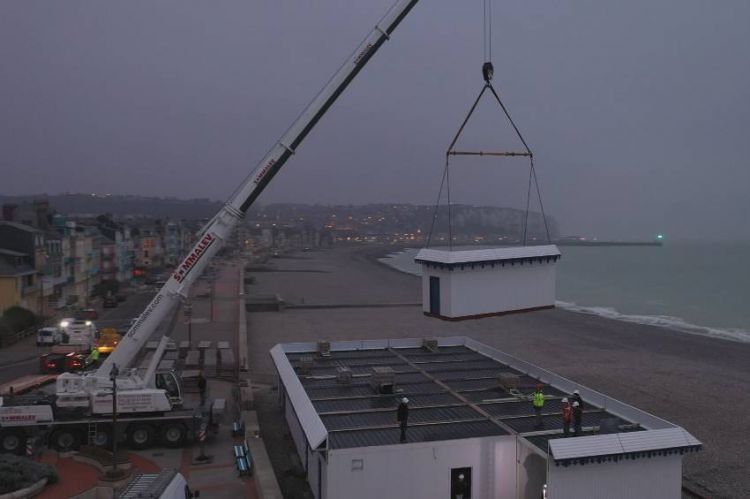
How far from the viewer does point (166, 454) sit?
58.6ft

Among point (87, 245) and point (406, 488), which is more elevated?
point (87, 245)

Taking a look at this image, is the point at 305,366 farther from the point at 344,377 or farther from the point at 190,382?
the point at 190,382

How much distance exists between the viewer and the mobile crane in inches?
699

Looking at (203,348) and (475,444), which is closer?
(475,444)

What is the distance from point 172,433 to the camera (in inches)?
717

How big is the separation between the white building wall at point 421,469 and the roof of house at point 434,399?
43 cm

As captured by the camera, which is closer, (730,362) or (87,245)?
(730,362)

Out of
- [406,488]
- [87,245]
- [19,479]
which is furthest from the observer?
[87,245]

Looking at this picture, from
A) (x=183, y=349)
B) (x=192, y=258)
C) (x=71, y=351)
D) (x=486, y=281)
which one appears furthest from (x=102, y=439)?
(x=183, y=349)

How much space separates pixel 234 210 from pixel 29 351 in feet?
77.2

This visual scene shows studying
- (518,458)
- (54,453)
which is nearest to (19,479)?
(54,453)

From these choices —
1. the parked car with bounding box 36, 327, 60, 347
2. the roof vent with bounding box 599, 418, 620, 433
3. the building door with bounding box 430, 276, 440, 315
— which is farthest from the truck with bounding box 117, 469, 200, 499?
the parked car with bounding box 36, 327, 60, 347

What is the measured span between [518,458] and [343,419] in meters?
4.35

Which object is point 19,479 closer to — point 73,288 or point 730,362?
point 730,362
